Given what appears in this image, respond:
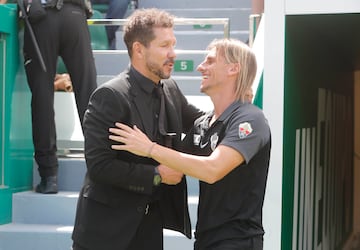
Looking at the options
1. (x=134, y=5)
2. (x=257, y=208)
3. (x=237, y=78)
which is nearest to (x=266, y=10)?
(x=237, y=78)

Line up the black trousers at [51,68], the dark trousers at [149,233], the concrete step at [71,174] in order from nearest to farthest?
the dark trousers at [149,233], the black trousers at [51,68], the concrete step at [71,174]

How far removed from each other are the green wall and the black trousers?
1.57m

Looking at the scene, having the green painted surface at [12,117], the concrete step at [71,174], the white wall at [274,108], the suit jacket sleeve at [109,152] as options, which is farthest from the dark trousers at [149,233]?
the concrete step at [71,174]

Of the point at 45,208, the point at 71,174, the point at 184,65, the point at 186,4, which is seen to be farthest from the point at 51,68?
the point at 186,4

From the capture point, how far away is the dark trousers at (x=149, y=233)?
3018mm

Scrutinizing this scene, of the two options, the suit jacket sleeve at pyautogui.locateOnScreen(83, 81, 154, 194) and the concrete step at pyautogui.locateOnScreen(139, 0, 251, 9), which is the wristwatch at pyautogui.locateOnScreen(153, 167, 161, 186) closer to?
the suit jacket sleeve at pyautogui.locateOnScreen(83, 81, 154, 194)

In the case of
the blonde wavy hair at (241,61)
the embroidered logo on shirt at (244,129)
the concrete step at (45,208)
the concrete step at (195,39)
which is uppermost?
the concrete step at (195,39)

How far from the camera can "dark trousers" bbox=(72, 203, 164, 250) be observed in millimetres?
3018

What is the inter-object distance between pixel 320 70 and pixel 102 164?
3.29 metres

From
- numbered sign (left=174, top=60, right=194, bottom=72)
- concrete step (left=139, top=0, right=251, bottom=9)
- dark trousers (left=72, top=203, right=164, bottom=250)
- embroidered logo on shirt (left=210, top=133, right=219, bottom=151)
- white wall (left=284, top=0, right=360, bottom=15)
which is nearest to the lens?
embroidered logo on shirt (left=210, top=133, right=219, bottom=151)

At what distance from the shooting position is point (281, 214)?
3766mm

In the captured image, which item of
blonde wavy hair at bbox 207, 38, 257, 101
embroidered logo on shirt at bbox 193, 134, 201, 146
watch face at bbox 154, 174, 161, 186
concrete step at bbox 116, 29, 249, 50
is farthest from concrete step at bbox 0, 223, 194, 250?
concrete step at bbox 116, 29, 249, 50

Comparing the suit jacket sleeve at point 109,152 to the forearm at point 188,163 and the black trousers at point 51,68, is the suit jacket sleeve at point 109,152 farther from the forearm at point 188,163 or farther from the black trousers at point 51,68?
the black trousers at point 51,68

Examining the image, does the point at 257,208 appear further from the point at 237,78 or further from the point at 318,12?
the point at 318,12
